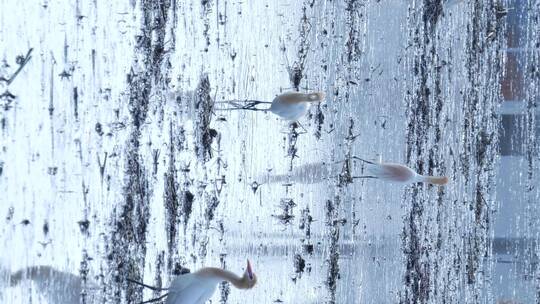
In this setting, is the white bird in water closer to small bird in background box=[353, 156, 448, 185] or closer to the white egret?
the white egret

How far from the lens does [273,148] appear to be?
1042 mm

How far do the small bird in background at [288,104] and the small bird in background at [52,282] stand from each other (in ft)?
1.25

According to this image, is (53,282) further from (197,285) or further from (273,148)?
(273,148)

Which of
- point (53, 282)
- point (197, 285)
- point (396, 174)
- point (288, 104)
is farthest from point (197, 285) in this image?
point (396, 174)

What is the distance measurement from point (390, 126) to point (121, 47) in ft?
1.99

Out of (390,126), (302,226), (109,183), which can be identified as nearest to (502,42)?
(390,126)

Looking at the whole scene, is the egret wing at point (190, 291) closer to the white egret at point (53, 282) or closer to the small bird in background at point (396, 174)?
the white egret at point (53, 282)

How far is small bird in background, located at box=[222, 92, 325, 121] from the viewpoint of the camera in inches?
37.5

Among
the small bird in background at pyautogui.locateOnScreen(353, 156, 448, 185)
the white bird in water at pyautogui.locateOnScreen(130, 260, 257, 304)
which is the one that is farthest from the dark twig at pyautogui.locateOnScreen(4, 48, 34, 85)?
the small bird in background at pyautogui.locateOnScreen(353, 156, 448, 185)

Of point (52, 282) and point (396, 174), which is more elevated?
point (396, 174)

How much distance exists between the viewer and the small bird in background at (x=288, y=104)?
3.13 ft

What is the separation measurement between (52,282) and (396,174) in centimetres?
66

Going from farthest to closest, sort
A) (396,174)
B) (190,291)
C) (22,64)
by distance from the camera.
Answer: (396,174) → (190,291) → (22,64)

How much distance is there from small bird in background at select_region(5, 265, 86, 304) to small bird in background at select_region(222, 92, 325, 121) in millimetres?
381
